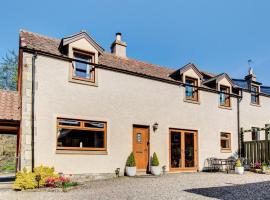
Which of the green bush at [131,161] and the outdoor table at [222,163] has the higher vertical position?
the green bush at [131,161]

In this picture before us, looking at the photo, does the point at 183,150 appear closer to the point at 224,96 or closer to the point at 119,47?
Answer: the point at 224,96

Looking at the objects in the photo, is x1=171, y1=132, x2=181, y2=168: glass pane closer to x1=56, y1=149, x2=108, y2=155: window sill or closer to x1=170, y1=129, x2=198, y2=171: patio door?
x1=170, y1=129, x2=198, y2=171: patio door

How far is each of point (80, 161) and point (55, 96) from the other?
3113 mm

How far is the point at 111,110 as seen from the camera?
1445cm

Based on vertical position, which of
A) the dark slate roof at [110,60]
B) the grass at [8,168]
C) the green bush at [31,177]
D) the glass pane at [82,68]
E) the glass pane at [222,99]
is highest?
the dark slate roof at [110,60]

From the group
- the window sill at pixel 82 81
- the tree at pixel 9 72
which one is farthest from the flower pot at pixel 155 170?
the tree at pixel 9 72

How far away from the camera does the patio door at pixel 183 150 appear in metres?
16.6

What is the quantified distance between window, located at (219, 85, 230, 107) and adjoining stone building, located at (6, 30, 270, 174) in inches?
2.7

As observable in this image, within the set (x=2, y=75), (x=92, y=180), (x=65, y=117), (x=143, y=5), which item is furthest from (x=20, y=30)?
(x=2, y=75)

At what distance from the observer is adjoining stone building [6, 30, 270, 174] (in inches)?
490

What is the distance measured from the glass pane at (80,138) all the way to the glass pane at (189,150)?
5690 mm

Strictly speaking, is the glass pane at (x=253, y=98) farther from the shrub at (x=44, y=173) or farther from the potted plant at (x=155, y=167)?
the shrub at (x=44, y=173)

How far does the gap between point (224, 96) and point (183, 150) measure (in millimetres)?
5513

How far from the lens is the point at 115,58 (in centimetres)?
1653
